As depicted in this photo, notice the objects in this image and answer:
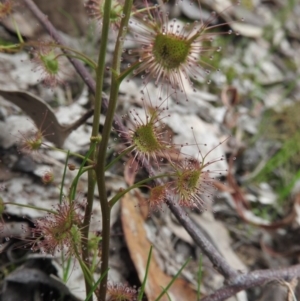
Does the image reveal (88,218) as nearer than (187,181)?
No

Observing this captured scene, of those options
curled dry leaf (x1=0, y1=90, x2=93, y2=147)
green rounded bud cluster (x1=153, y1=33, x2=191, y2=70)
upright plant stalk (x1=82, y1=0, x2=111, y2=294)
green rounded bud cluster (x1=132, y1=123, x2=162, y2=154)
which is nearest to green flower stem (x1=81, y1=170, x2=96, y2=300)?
upright plant stalk (x1=82, y1=0, x2=111, y2=294)

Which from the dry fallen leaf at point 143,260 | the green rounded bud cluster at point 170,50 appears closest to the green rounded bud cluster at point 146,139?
the green rounded bud cluster at point 170,50

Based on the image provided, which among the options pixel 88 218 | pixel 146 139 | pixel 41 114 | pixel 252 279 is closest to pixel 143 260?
pixel 252 279

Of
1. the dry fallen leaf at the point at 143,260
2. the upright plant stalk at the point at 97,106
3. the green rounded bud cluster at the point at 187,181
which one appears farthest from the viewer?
the dry fallen leaf at the point at 143,260

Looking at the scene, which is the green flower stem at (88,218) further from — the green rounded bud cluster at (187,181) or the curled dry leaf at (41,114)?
the curled dry leaf at (41,114)

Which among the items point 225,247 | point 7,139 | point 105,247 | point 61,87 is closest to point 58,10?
point 61,87

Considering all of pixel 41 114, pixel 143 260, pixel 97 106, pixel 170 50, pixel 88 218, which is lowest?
pixel 88 218

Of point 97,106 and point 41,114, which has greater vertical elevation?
point 41,114

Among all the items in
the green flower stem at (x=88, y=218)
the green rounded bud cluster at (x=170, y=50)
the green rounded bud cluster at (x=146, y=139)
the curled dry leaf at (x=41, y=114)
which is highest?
the curled dry leaf at (x=41, y=114)

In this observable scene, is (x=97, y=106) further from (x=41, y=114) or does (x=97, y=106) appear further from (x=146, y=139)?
(x=41, y=114)

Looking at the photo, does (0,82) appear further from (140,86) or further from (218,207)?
(218,207)
